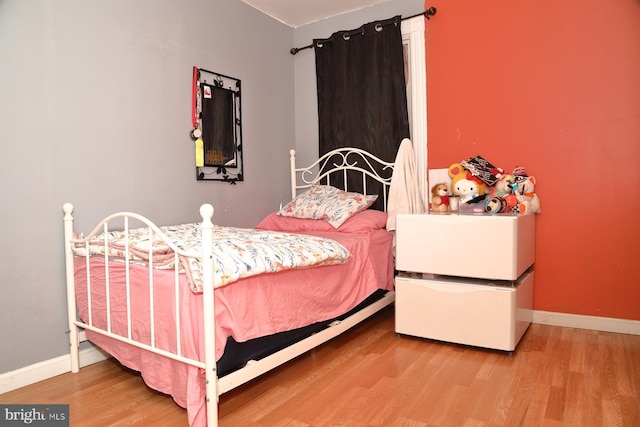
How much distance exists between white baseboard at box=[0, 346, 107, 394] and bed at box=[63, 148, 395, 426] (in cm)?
6

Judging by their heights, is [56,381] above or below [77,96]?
below

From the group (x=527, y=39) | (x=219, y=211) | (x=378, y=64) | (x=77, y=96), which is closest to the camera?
(x=77, y=96)

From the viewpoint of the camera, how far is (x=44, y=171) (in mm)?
2053

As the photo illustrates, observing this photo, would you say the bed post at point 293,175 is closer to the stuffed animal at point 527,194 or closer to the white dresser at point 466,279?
the white dresser at point 466,279

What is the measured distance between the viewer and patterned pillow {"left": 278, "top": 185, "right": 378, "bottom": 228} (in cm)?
284

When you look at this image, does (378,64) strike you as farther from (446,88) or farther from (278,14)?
(278,14)

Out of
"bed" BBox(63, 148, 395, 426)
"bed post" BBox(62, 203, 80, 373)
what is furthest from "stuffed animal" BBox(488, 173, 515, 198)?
"bed post" BBox(62, 203, 80, 373)

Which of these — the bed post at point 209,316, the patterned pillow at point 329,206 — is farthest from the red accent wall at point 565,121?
the bed post at point 209,316

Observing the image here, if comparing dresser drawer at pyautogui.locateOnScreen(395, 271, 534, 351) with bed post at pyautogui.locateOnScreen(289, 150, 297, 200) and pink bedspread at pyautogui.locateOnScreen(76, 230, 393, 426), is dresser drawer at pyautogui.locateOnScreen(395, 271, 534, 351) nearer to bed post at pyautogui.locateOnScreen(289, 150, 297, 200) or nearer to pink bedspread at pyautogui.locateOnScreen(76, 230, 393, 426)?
pink bedspread at pyautogui.locateOnScreen(76, 230, 393, 426)

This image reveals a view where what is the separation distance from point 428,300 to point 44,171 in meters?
2.05

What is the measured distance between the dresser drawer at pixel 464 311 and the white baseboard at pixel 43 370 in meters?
1.66

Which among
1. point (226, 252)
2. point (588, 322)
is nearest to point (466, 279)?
point (588, 322)

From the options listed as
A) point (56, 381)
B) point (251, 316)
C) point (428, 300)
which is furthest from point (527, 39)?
point (56, 381)

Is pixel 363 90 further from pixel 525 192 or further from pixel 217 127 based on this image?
pixel 525 192
